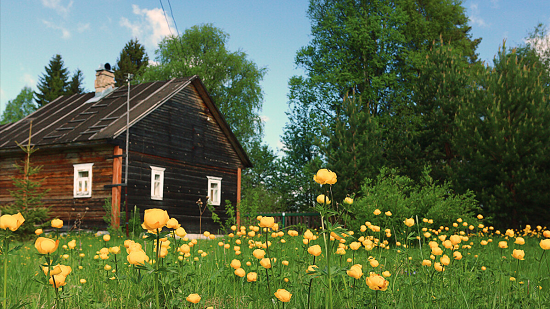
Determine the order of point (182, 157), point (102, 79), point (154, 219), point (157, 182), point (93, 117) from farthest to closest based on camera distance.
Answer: point (102, 79), point (182, 157), point (93, 117), point (157, 182), point (154, 219)

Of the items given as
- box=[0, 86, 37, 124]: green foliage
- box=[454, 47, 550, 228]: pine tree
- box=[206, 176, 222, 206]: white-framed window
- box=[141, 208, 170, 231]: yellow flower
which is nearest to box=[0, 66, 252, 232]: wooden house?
box=[206, 176, 222, 206]: white-framed window

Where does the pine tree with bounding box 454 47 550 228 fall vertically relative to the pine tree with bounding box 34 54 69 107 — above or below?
below

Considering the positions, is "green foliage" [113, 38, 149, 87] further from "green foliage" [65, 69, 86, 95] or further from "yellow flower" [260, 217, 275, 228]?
"yellow flower" [260, 217, 275, 228]

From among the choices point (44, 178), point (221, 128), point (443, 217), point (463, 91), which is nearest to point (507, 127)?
point (463, 91)

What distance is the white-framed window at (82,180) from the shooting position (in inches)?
622

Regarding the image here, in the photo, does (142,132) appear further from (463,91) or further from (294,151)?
(463,91)

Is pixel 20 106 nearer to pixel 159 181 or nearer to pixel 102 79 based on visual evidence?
pixel 102 79

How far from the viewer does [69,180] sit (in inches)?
640

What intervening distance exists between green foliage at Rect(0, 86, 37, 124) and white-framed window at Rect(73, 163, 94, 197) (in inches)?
1383

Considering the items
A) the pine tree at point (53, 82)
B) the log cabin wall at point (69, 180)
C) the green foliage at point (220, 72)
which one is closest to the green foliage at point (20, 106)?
the pine tree at point (53, 82)

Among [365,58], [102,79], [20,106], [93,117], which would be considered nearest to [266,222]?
[93,117]

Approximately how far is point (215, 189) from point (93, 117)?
6.40m

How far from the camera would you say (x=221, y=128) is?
2062 cm

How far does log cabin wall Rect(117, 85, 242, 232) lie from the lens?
1612 cm
